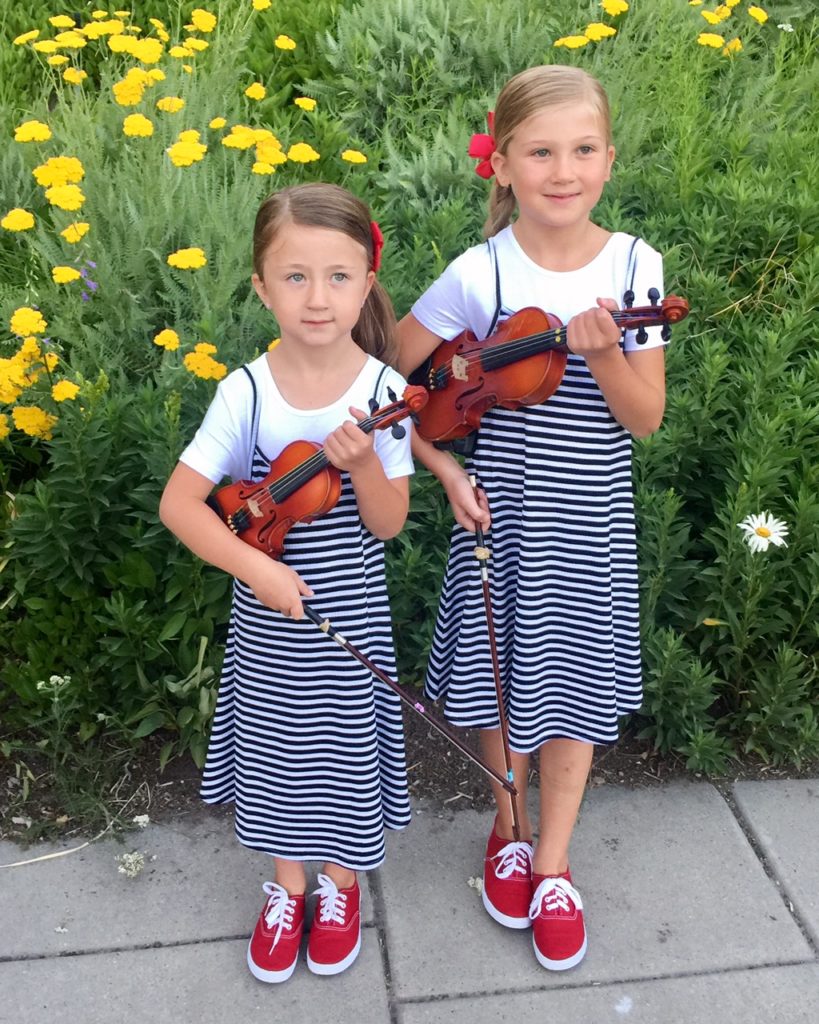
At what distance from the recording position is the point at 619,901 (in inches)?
110

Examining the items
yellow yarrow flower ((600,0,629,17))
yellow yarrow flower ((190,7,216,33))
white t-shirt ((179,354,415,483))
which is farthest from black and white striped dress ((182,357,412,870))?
yellow yarrow flower ((600,0,629,17))

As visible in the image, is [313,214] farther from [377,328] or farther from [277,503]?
[277,503]

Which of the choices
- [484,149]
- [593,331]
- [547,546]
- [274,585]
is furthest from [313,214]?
[547,546]

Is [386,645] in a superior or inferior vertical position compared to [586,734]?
superior

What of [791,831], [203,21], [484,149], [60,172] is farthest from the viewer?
[203,21]

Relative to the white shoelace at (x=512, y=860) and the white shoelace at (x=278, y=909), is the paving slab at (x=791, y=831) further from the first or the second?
the white shoelace at (x=278, y=909)

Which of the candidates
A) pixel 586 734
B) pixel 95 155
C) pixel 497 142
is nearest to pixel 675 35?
A: pixel 95 155

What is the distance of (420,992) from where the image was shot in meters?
2.54

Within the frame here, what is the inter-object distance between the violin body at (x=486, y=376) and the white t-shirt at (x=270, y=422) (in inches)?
4.8

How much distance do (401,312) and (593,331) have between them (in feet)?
5.39

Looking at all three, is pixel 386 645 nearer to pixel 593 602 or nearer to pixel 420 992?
pixel 593 602

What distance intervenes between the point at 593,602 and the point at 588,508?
0.22 meters

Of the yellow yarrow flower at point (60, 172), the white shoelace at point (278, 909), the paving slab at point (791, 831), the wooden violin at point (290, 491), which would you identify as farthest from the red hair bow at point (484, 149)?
the paving slab at point (791, 831)

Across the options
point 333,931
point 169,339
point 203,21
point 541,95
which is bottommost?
point 333,931
